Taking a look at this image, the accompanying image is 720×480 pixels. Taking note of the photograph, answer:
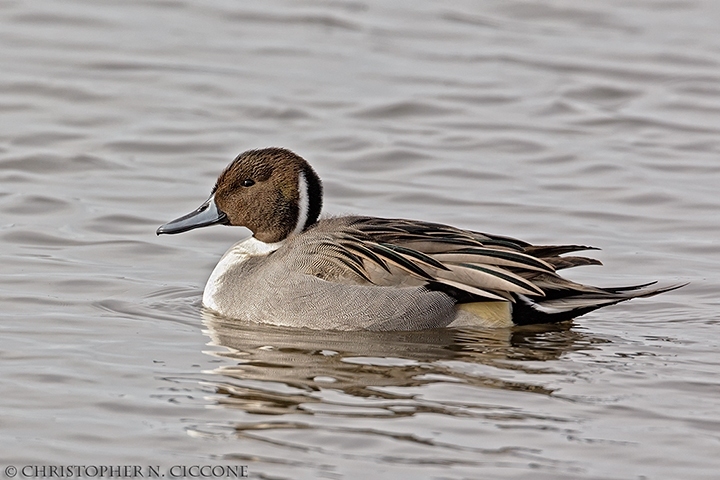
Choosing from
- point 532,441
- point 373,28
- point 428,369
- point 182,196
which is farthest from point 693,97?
point 532,441

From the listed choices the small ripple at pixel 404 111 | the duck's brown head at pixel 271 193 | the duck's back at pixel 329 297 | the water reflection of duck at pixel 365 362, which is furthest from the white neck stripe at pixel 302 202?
the small ripple at pixel 404 111

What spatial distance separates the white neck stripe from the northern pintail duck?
0.68ft

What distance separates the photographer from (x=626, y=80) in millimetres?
13664

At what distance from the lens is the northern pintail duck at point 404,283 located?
7.30m

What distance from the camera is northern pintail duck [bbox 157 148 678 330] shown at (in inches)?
287

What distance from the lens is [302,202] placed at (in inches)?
310

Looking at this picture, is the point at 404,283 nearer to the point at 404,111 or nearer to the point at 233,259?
the point at 233,259

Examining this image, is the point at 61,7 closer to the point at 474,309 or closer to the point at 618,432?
the point at 474,309

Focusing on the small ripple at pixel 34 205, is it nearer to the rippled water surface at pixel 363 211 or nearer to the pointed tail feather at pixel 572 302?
the rippled water surface at pixel 363 211

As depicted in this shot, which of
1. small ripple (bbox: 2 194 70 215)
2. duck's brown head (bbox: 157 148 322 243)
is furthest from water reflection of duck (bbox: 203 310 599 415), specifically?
small ripple (bbox: 2 194 70 215)

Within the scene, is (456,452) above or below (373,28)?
below

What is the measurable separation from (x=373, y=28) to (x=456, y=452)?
9671 millimetres

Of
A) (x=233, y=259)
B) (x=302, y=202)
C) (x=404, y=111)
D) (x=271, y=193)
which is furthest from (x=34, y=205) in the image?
(x=404, y=111)

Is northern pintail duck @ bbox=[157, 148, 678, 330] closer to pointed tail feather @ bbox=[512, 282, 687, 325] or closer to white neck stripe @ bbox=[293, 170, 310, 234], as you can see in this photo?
pointed tail feather @ bbox=[512, 282, 687, 325]
